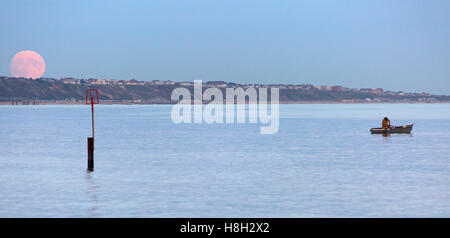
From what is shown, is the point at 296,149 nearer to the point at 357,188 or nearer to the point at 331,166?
the point at 331,166

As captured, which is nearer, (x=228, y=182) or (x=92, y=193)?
(x=92, y=193)

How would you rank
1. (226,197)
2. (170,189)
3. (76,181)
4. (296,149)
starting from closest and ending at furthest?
(226,197)
(170,189)
(76,181)
(296,149)

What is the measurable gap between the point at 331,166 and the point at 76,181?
15621 millimetres
